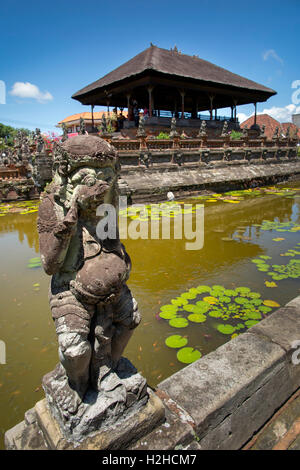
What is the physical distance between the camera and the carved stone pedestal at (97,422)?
1310 mm

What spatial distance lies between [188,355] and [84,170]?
6.55 ft

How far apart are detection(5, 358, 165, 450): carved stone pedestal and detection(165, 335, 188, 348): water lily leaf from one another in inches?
45.5

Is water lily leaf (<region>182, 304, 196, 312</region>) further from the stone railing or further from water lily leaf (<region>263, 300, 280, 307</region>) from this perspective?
the stone railing

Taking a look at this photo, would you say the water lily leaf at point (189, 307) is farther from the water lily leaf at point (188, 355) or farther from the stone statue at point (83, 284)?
the stone statue at point (83, 284)

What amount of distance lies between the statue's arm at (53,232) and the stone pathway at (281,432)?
178 centimetres

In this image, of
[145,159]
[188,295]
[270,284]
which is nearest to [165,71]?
[145,159]

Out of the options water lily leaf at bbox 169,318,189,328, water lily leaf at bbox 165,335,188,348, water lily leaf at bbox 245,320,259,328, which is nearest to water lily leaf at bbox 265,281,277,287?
water lily leaf at bbox 245,320,259,328

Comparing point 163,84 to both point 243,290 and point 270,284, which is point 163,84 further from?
point 243,290

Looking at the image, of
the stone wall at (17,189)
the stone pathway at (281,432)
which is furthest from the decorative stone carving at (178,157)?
the stone pathway at (281,432)

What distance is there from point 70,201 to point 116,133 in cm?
1819

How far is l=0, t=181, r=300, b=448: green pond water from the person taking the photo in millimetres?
2490
